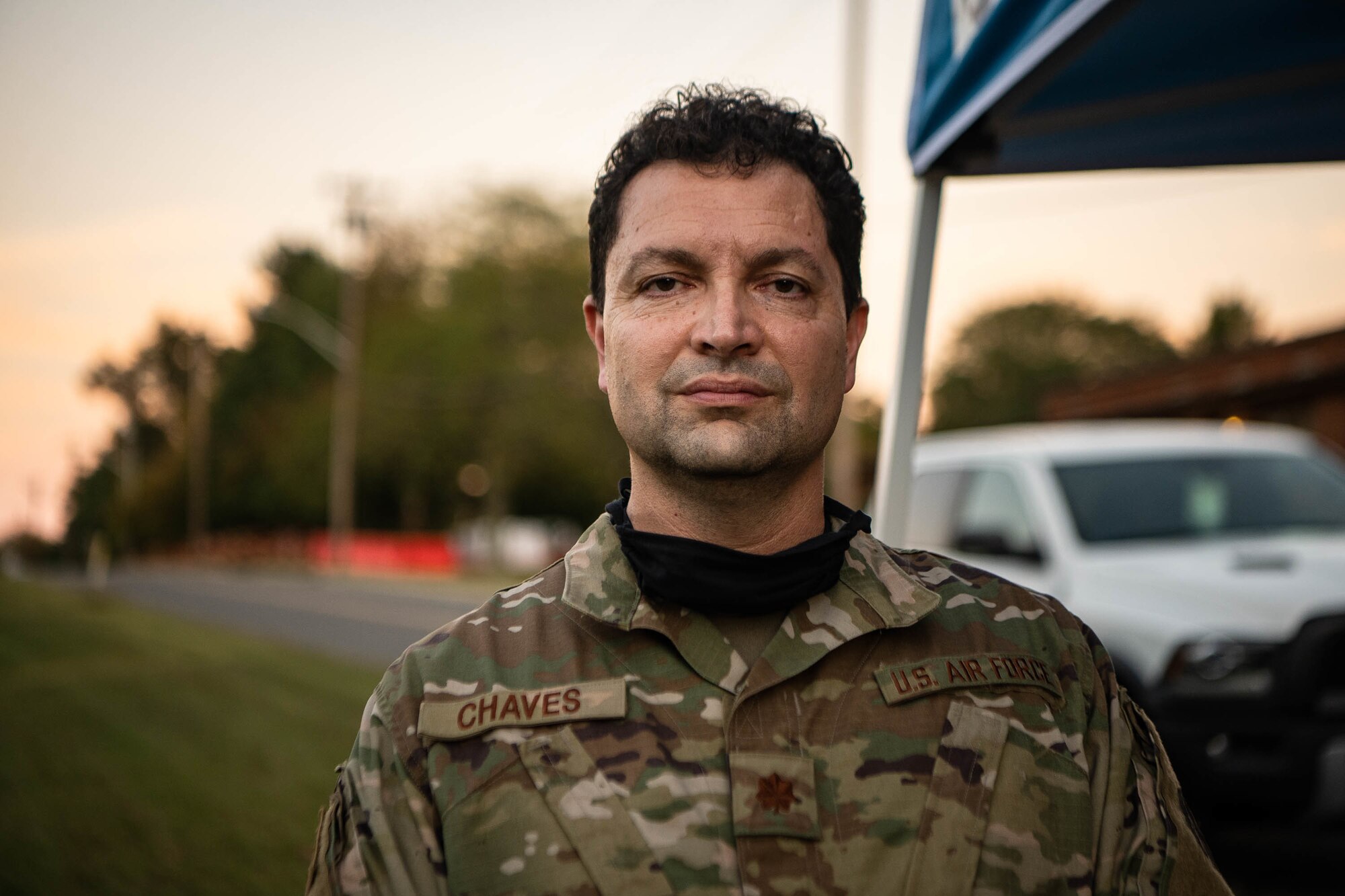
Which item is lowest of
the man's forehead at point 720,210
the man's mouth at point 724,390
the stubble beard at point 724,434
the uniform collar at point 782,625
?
the uniform collar at point 782,625

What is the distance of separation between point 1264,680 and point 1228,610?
0.94ft

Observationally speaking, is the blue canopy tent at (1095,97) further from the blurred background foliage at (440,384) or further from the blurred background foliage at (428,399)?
the blurred background foliage at (428,399)

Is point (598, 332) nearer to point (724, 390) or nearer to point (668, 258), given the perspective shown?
point (668, 258)

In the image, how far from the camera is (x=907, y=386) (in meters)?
2.90

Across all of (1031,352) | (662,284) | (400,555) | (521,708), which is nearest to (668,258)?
(662,284)

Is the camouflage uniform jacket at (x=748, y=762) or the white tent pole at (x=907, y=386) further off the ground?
the white tent pole at (x=907, y=386)

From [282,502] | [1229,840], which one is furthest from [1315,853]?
[282,502]

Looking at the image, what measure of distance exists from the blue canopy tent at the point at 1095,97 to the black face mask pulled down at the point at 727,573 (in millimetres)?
954

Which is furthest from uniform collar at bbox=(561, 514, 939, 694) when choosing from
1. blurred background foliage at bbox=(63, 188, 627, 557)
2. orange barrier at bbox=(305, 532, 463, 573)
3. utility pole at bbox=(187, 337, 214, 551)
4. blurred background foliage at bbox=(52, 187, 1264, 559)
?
utility pole at bbox=(187, 337, 214, 551)

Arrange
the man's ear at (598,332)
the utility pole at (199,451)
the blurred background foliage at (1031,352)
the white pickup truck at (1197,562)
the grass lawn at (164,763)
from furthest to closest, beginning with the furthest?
the utility pole at (199,451)
the blurred background foliage at (1031,352)
the grass lawn at (164,763)
the white pickup truck at (1197,562)
the man's ear at (598,332)

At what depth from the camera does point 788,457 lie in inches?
72.0

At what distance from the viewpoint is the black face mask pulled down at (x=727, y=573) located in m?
1.76

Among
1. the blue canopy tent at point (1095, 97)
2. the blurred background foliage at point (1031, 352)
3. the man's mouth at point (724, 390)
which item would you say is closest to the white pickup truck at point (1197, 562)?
the blue canopy tent at point (1095, 97)

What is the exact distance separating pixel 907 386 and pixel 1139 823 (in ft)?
4.52
